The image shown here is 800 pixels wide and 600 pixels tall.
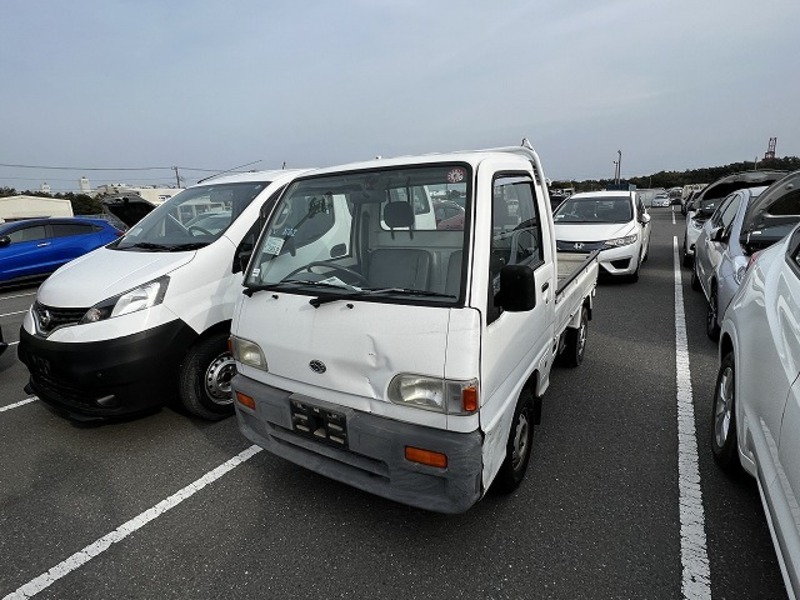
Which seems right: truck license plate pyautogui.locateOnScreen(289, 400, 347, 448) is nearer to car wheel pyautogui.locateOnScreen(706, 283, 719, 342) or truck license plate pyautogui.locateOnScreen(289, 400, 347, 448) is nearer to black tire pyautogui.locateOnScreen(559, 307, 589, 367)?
black tire pyautogui.locateOnScreen(559, 307, 589, 367)

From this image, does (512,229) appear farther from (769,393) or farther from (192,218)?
(192,218)

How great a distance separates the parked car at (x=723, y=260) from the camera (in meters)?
4.13

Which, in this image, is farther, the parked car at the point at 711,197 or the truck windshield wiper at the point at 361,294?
A: the parked car at the point at 711,197

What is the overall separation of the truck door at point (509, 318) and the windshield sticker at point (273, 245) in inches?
48.6

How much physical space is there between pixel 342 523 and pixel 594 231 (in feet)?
23.0

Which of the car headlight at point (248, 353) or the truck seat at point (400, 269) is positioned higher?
the truck seat at point (400, 269)

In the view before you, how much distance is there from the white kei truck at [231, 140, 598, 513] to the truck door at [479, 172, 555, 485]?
1 centimetres

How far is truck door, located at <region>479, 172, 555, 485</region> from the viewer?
77.7 inches

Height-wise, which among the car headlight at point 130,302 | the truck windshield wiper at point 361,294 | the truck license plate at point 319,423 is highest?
the truck windshield wiper at point 361,294

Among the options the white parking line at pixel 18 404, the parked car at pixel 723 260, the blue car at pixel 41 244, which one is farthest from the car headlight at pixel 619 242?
Answer: the blue car at pixel 41 244

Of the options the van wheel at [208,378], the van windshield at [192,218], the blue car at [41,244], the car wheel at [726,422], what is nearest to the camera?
the car wheel at [726,422]

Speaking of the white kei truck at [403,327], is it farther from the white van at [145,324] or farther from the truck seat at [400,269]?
the white van at [145,324]

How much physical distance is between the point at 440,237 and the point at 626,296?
5764mm

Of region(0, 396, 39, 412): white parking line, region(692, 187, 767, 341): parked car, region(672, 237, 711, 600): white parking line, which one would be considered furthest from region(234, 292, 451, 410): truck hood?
region(692, 187, 767, 341): parked car
